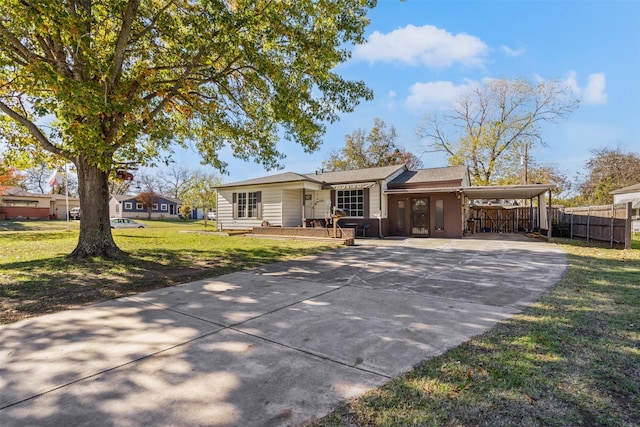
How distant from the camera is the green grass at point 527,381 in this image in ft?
6.21

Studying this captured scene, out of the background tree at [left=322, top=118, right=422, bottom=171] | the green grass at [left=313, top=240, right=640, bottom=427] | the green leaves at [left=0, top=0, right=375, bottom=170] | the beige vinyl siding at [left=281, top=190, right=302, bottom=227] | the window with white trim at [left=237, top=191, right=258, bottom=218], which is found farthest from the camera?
the background tree at [left=322, top=118, right=422, bottom=171]

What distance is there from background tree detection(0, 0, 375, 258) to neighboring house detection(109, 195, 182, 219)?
1664 inches

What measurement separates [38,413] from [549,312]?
16.8 ft

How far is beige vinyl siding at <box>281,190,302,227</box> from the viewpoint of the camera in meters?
16.9

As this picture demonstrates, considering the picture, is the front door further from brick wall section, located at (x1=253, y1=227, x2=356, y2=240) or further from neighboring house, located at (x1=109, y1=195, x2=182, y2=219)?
neighboring house, located at (x1=109, y1=195, x2=182, y2=219)

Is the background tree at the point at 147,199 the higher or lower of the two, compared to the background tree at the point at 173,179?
lower

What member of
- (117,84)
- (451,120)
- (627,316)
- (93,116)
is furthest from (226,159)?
(451,120)

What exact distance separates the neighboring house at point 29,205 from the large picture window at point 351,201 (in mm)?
41687

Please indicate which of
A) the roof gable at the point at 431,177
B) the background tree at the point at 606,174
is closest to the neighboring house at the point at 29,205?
the roof gable at the point at 431,177

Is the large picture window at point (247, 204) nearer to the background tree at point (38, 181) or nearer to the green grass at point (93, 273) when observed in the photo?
the green grass at point (93, 273)

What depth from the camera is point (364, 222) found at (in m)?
15.9

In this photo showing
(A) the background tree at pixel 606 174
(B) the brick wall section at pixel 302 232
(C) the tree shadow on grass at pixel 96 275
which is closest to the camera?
(C) the tree shadow on grass at pixel 96 275

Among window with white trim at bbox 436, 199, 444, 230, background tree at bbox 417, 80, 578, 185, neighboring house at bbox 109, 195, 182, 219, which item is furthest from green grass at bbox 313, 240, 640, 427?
neighboring house at bbox 109, 195, 182, 219

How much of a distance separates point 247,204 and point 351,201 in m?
6.37
